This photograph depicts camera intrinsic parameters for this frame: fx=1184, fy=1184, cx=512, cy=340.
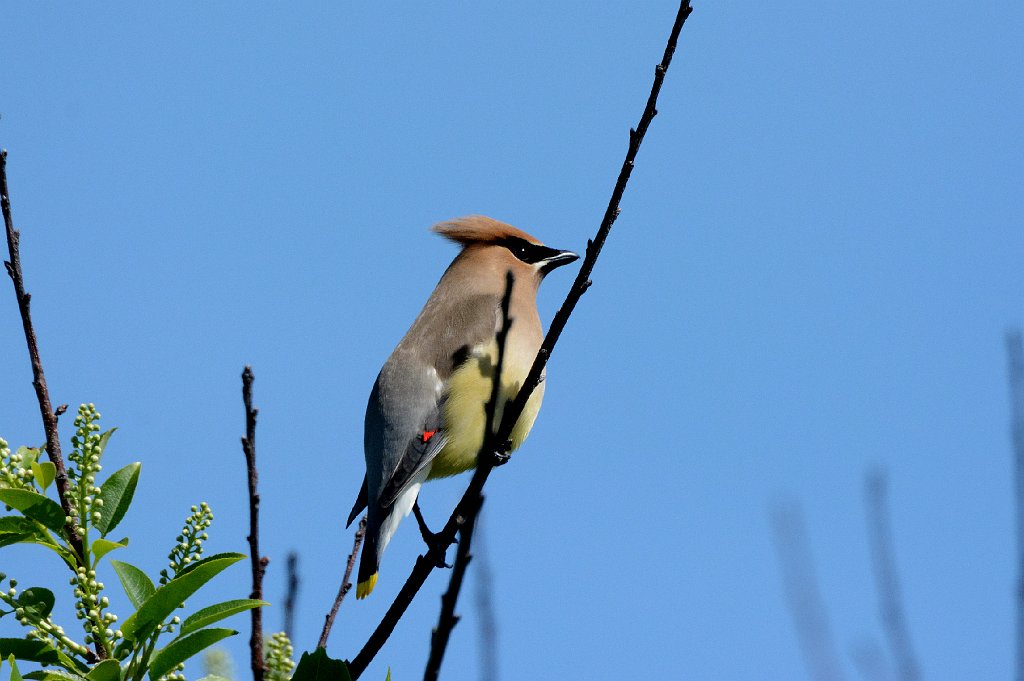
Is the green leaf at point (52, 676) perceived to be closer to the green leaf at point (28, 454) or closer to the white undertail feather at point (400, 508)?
the green leaf at point (28, 454)

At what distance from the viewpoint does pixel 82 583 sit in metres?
2.08

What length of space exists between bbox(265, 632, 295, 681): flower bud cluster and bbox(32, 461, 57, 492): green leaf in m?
0.90

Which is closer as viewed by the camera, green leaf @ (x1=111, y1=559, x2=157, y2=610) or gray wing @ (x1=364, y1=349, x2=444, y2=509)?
green leaf @ (x1=111, y1=559, x2=157, y2=610)

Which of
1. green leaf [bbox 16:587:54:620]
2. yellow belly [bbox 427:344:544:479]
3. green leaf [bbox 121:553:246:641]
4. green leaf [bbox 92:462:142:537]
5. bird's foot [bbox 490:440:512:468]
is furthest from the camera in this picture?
yellow belly [bbox 427:344:544:479]

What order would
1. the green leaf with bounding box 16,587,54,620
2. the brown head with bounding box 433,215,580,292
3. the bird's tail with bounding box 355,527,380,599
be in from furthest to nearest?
the brown head with bounding box 433,215,580,292
the bird's tail with bounding box 355,527,380,599
the green leaf with bounding box 16,587,54,620

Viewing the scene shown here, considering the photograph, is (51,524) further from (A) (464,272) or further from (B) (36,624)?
(A) (464,272)

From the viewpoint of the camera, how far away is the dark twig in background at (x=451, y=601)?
4.01 ft

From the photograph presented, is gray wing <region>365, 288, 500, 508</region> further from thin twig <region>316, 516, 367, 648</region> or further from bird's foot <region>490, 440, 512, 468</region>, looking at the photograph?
thin twig <region>316, 516, 367, 648</region>

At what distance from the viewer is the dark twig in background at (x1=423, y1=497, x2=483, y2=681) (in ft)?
4.01

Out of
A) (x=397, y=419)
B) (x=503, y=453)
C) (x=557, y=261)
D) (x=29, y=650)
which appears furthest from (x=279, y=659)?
(x=557, y=261)

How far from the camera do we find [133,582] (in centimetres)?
201

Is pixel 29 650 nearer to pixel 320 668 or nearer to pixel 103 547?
pixel 103 547

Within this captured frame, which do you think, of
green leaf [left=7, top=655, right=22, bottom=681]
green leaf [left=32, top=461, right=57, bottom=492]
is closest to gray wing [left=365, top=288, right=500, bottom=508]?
green leaf [left=32, top=461, right=57, bottom=492]

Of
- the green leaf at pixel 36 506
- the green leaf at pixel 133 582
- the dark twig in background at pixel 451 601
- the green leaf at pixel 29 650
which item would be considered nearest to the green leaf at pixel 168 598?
the green leaf at pixel 133 582
